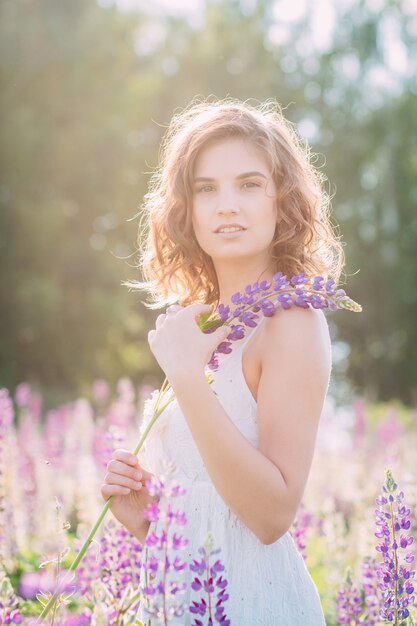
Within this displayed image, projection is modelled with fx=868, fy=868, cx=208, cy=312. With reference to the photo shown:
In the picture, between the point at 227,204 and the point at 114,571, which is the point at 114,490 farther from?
the point at 227,204

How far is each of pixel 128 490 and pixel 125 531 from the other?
0.40 m

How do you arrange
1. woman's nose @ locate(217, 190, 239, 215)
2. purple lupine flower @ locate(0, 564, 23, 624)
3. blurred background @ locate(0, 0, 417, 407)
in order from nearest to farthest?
purple lupine flower @ locate(0, 564, 23, 624), woman's nose @ locate(217, 190, 239, 215), blurred background @ locate(0, 0, 417, 407)

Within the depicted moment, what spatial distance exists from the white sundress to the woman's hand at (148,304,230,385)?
9.3 inches

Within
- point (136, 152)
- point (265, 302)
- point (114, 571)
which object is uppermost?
point (136, 152)

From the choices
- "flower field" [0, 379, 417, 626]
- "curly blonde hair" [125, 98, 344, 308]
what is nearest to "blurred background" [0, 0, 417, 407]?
"flower field" [0, 379, 417, 626]

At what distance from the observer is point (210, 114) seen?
9.16 feet

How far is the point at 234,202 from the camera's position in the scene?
2.50 m

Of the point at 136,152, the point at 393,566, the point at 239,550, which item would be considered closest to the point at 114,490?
the point at 239,550

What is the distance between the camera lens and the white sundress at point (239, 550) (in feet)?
7.37

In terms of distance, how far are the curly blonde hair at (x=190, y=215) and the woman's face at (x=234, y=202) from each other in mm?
41

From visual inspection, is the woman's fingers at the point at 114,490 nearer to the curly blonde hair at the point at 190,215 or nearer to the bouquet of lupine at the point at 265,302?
the bouquet of lupine at the point at 265,302

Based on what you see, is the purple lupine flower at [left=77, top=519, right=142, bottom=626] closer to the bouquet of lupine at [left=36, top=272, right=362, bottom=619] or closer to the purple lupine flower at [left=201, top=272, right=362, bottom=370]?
the bouquet of lupine at [left=36, top=272, right=362, bottom=619]

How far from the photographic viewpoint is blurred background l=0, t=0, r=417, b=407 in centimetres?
2050

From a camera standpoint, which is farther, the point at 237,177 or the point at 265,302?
the point at 237,177
